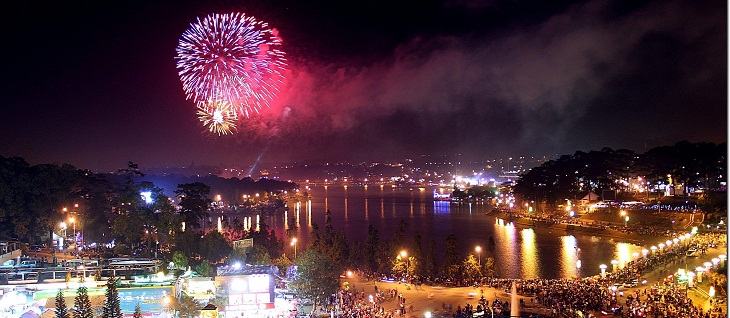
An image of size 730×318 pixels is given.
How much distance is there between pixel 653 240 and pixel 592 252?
11.5ft

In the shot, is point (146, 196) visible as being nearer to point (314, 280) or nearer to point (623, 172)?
point (314, 280)

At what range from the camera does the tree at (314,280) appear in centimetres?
1317

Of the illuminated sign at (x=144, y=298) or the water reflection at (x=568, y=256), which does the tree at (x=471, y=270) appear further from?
the illuminated sign at (x=144, y=298)

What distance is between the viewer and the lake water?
902 inches

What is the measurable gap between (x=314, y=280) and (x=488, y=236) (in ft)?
68.4

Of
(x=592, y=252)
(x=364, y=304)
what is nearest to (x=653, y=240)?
(x=592, y=252)

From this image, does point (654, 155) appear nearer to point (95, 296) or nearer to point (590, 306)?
point (590, 306)

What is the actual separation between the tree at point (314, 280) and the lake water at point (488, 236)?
937cm

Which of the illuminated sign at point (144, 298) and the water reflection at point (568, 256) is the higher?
the illuminated sign at point (144, 298)

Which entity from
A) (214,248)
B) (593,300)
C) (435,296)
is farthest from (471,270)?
(214,248)

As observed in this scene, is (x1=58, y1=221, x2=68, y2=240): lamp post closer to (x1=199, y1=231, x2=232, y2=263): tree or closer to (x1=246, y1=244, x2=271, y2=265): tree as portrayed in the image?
(x1=199, y1=231, x2=232, y2=263): tree

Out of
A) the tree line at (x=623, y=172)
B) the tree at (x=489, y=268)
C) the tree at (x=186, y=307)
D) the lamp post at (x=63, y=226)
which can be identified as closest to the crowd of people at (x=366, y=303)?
the tree at (x=186, y=307)

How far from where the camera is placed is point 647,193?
38344 millimetres

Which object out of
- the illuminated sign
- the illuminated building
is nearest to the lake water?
the illuminated building
